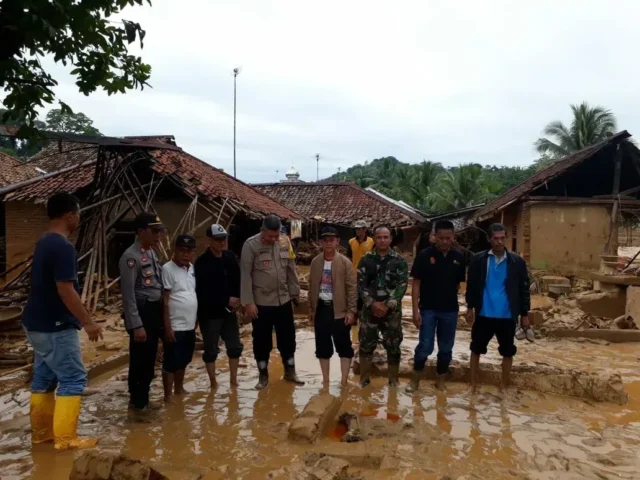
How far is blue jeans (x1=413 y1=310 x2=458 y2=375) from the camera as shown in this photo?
5.62 meters

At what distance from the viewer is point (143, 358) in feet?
15.3

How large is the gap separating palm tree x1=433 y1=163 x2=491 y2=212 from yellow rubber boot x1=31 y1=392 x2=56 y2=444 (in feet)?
95.3

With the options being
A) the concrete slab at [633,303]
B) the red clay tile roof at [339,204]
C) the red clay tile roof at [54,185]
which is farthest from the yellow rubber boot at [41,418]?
the red clay tile roof at [339,204]

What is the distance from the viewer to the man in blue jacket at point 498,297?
548 cm

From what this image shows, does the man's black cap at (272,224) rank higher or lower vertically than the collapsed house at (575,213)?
lower

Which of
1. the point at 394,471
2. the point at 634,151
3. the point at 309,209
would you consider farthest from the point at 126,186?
the point at 634,151

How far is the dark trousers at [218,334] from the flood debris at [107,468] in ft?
7.89

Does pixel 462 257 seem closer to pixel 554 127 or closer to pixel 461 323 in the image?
pixel 461 323

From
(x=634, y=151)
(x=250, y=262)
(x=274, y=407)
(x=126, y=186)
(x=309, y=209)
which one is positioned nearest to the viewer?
(x=274, y=407)

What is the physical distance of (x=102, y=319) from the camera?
32.4 ft

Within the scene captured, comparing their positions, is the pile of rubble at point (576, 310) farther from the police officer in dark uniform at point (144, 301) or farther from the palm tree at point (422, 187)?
the palm tree at point (422, 187)

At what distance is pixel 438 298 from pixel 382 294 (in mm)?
613

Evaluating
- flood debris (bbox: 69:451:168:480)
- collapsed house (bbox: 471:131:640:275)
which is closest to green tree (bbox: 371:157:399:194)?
collapsed house (bbox: 471:131:640:275)

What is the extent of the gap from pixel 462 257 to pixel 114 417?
3.89 m
